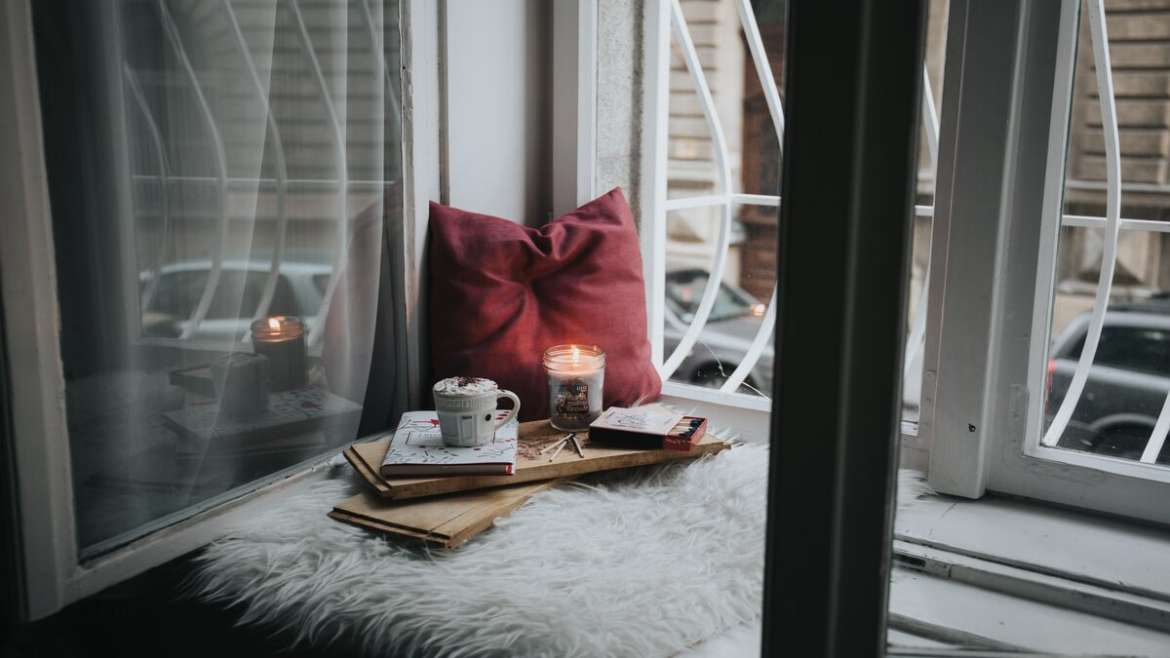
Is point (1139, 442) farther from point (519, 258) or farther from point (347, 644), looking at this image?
point (347, 644)

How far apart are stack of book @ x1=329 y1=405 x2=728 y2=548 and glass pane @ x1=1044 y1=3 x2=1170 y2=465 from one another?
55 cm

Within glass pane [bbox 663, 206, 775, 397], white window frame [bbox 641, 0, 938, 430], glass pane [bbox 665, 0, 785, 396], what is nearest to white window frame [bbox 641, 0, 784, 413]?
white window frame [bbox 641, 0, 938, 430]

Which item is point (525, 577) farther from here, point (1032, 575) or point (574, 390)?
point (1032, 575)

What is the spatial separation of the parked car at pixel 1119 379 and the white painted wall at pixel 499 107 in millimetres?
1046

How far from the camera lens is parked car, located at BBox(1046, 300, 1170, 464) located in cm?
128

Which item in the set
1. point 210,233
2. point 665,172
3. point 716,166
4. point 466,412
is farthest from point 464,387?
point 716,166

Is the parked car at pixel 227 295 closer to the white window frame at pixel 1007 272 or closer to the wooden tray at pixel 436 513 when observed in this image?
the wooden tray at pixel 436 513

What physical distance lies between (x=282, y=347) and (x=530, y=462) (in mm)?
417

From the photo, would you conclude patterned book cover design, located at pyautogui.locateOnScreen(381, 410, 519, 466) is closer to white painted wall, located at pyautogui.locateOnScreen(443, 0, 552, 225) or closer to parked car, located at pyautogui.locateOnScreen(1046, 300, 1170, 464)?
white painted wall, located at pyautogui.locateOnScreen(443, 0, 552, 225)

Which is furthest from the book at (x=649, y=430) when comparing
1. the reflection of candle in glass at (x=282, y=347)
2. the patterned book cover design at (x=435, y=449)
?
the reflection of candle in glass at (x=282, y=347)

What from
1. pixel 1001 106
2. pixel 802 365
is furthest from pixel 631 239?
pixel 802 365

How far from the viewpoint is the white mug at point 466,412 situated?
4.45 ft

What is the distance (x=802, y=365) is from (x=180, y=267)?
2.85 feet

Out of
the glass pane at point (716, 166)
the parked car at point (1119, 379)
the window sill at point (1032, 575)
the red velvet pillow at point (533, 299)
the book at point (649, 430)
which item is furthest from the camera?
the glass pane at point (716, 166)
